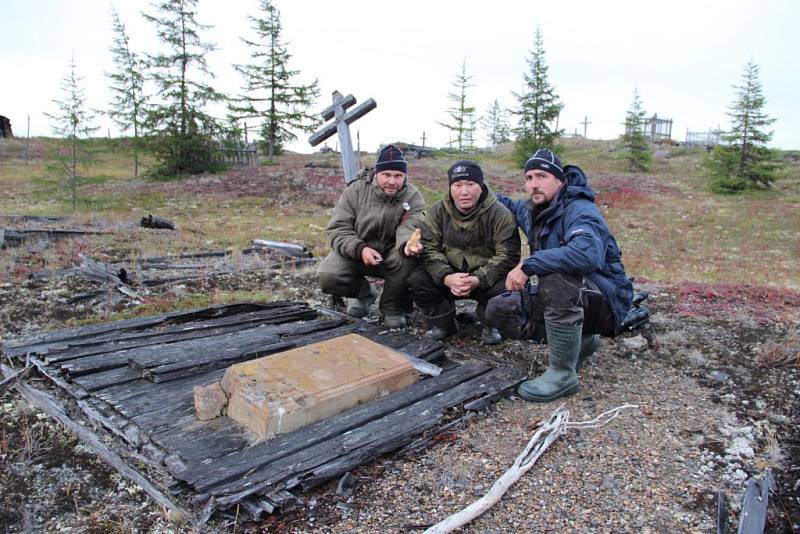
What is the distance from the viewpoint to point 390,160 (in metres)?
4.75

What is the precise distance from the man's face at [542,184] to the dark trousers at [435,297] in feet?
3.17

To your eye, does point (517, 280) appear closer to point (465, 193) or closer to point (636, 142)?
point (465, 193)

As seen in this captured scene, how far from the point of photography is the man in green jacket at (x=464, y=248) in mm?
4289

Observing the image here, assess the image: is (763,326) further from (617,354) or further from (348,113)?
Answer: (348,113)

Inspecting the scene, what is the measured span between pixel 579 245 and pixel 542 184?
0.54m

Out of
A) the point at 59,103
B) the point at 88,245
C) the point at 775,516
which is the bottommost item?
the point at 775,516

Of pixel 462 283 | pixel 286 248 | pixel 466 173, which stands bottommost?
pixel 286 248

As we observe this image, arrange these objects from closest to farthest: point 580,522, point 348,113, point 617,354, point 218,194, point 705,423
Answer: point 580,522 < point 705,423 < point 617,354 < point 348,113 < point 218,194

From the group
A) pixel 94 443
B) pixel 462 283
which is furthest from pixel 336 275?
pixel 94 443

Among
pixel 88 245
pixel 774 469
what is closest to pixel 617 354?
pixel 774 469

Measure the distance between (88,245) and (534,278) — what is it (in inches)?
295

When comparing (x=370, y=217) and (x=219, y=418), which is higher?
(x=370, y=217)

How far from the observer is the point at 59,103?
17438 millimetres

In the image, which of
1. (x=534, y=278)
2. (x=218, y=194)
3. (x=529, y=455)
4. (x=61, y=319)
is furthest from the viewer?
(x=218, y=194)
